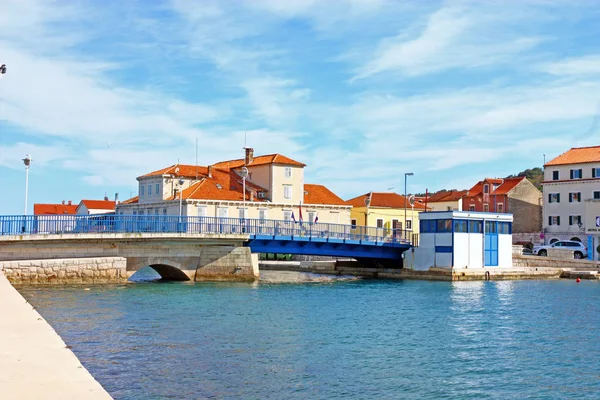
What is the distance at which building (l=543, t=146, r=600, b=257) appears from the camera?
8281 cm

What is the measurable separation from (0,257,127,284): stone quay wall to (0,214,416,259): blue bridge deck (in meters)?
1.79

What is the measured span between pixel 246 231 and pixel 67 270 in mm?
15217

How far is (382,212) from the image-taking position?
92250 millimetres

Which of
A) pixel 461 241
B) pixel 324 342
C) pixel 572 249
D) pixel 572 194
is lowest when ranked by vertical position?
pixel 324 342

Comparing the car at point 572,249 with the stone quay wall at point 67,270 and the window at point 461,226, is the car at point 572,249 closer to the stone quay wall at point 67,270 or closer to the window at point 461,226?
the window at point 461,226

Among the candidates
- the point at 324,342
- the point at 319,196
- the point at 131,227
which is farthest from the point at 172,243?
the point at 319,196

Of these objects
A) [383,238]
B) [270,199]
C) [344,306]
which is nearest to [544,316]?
[344,306]

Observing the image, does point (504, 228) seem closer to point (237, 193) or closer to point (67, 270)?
point (237, 193)

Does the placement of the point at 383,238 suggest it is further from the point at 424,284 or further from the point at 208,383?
the point at 208,383

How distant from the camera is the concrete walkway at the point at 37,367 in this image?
12.6 m

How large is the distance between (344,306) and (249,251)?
15379 millimetres

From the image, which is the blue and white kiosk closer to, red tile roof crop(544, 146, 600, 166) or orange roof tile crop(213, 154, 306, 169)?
orange roof tile crop(213, 154, 306, 169)

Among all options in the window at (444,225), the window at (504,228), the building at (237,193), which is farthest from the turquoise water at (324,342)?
the building at (237,193)

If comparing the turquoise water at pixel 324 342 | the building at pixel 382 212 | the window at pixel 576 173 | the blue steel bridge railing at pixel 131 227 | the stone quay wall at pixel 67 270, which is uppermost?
the window at pixel 576 173
